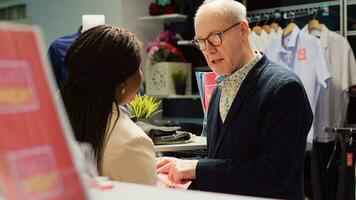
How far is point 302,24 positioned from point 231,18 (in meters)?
2.62

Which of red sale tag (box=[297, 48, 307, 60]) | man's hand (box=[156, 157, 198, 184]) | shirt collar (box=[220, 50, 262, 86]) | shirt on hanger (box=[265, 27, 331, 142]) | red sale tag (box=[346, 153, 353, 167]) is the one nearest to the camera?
man's hand (box=[156, 157, 198, 184])

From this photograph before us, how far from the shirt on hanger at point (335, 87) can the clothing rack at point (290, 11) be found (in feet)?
1.32

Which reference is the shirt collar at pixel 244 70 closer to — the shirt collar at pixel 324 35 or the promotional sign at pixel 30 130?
the promotional sign at pixel 30 130

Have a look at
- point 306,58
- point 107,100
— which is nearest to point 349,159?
point 306,58

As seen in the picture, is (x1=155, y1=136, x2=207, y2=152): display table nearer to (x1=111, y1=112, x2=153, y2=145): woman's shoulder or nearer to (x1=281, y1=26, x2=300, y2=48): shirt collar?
(x1=111, y1=112, x2=153, y2=145): woman's shoulder

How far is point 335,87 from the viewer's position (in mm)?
3629

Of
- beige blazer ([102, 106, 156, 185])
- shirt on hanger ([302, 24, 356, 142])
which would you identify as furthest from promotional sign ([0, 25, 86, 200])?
shirt on hanger ([302, 24, 356, 142])

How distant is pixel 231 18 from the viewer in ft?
5.81

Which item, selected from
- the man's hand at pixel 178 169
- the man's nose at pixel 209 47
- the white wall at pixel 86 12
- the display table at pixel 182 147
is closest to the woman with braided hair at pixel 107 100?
the man's hand at pixel 178 169

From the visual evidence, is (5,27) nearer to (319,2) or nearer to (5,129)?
(5,129)

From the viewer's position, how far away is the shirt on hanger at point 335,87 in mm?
3594

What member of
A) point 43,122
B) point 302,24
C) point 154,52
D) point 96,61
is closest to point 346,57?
point 302,24

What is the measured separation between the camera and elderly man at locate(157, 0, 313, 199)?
158 cm

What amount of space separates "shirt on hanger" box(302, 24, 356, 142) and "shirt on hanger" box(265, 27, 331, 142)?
0.06 meters
